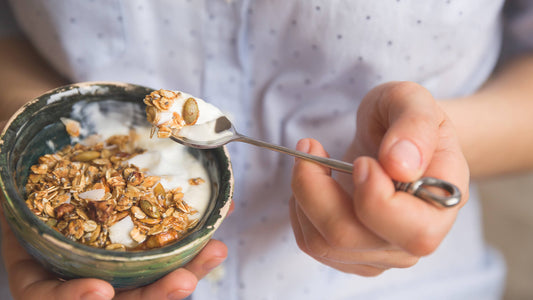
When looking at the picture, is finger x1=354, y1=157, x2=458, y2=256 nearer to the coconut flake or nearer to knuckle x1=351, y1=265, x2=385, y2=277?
knuckle x1=351, y1=265, x2=385, y2=277

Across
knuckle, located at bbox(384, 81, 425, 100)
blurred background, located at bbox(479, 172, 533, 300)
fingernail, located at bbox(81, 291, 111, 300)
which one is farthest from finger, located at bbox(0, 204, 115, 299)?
blurred background, located at bbox(479, 172, 533, 300)

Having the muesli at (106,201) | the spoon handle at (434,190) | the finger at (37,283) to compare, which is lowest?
the finger at (37,283)

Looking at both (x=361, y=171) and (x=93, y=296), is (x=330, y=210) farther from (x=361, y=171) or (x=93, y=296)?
(x=93, y=296)

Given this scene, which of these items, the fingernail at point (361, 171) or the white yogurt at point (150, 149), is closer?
the fingernail at point (361, 171)

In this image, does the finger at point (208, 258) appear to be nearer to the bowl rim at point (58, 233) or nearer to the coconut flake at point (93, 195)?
the bowl rim at point (58, 233)

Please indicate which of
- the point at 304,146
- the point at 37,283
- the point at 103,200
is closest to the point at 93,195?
the point at 103,200

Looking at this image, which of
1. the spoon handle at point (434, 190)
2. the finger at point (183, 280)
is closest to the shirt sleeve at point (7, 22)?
the finger at point (183, 280)

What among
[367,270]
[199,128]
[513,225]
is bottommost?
[513,225]
